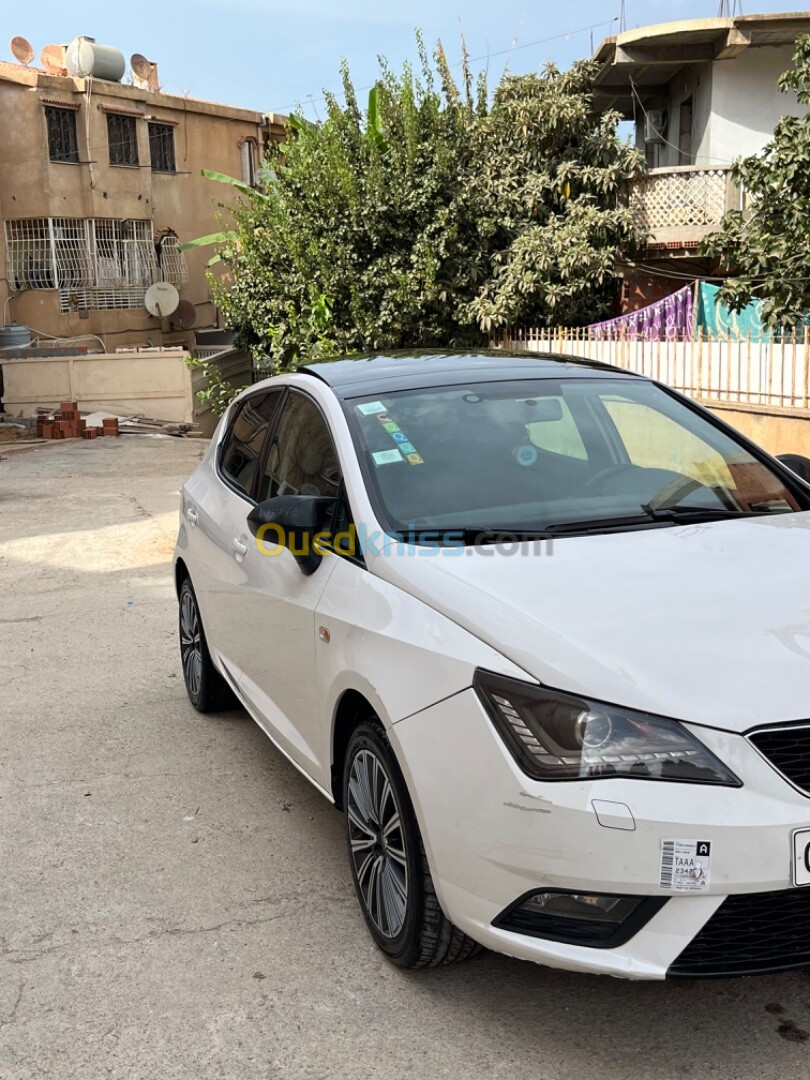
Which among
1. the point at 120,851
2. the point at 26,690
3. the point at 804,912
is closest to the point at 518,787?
the point at 804,912

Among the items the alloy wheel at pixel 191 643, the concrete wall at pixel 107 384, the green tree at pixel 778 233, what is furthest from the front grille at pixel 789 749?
the concrete wall at pixel 107 384

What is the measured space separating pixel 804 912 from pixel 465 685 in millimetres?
889

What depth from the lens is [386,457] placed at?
374 cm

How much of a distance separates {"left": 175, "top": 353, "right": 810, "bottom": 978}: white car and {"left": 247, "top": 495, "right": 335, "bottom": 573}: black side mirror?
0.01 metres

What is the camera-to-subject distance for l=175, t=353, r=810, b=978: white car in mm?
2426

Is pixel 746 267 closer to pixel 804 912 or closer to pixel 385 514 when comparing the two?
pixel 385 514

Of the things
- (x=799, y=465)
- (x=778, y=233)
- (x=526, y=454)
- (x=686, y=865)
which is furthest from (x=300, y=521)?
(x=778, y=233)

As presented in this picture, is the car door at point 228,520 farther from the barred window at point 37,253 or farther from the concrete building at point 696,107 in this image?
the barred window at point 37,253

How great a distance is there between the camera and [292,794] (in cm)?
454

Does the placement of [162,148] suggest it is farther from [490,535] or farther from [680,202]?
[490,535]

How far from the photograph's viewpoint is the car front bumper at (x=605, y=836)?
93.7 inches

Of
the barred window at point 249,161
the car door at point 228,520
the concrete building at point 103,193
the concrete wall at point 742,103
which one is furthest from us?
the barred window at point 249,161

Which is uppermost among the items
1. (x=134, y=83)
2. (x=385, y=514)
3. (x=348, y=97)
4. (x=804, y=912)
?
(x=134, y=83)

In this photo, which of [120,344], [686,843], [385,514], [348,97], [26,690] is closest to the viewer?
[686,843]
